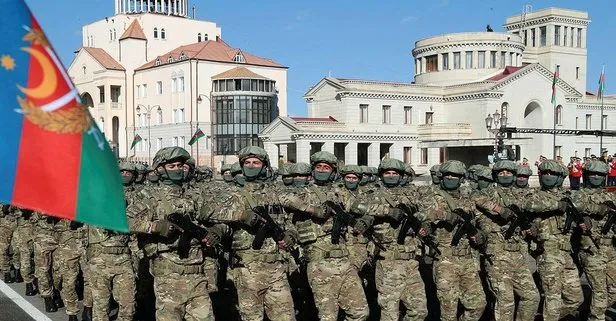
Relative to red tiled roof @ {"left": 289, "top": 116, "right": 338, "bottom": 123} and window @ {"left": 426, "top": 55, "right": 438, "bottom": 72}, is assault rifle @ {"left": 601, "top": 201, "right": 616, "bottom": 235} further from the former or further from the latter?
window @ {"left": 426, "top": 55, "right": 438, "bottom": 72}

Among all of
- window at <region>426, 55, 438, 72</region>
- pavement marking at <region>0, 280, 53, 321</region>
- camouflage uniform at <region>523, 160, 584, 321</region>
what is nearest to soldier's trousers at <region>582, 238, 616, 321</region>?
camouflage uniform at <region>523, 160, 584, 321</region>

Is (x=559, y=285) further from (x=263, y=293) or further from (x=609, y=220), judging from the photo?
(x=263, y=293)

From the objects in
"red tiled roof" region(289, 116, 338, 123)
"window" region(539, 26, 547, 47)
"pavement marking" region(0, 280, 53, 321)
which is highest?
"window" region(539, 26, 547, 47)

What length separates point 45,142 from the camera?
3.44 metres

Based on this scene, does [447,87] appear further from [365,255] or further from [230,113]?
[365,255]

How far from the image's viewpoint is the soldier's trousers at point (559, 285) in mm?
7918

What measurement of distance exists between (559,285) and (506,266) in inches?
26.1

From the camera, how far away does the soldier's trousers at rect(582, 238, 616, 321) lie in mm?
8109

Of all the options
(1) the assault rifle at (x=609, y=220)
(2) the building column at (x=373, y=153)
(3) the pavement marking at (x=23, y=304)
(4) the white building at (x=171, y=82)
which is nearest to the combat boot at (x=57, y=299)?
(3) the pavement marking at (x=23, y=304)

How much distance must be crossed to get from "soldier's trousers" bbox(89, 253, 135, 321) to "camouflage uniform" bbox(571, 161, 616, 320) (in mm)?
5342

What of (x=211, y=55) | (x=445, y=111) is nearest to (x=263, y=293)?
(x=445, y=111)

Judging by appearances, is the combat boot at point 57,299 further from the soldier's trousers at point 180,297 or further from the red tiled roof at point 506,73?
the red tiled roof at point 506,73

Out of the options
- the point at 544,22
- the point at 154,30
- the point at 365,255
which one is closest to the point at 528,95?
the point at 544,22

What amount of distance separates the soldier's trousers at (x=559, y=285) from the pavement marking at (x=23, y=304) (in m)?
6.43
